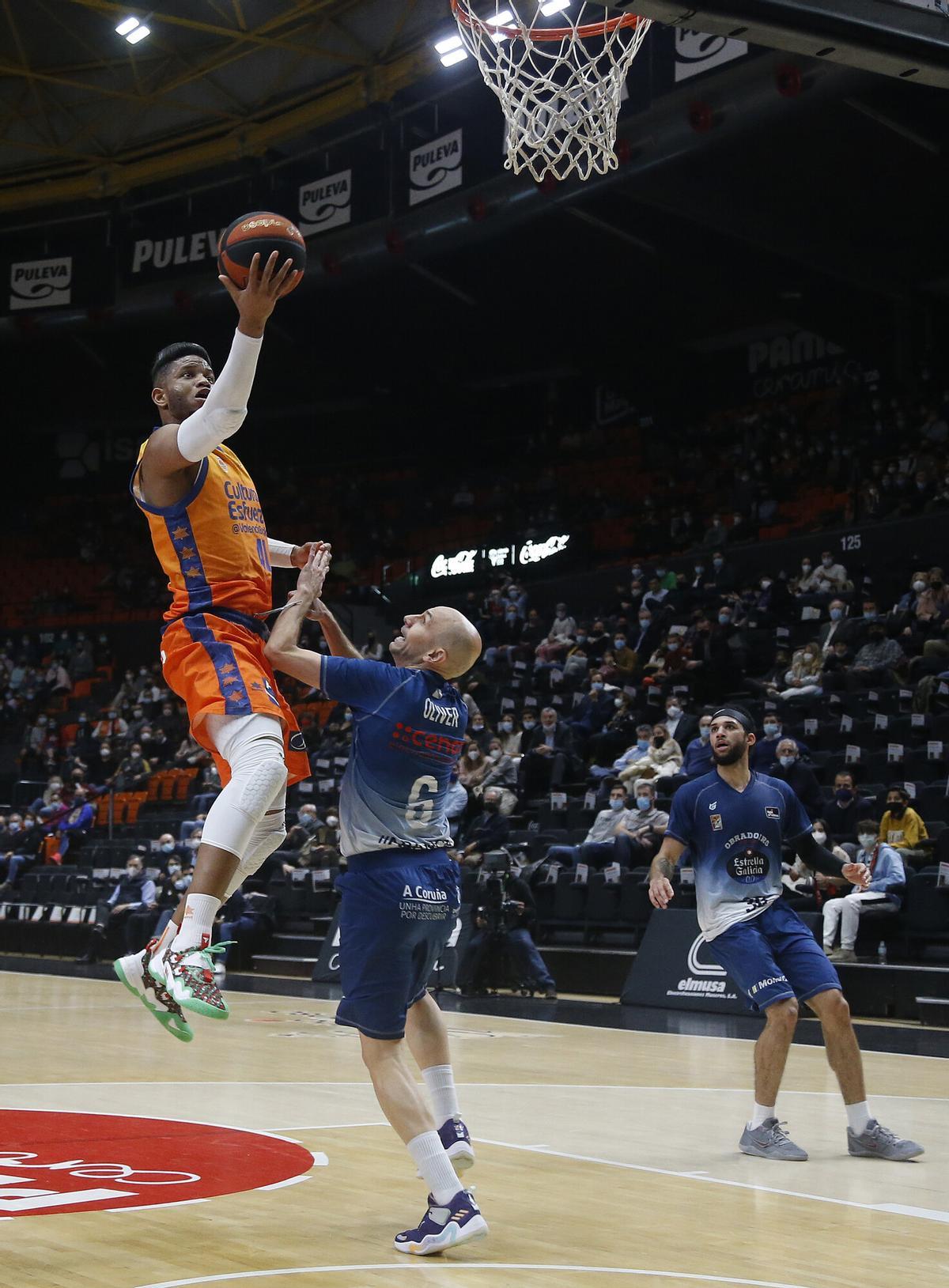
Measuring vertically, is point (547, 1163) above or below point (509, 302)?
below

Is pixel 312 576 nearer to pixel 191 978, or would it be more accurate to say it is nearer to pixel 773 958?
pixel 191 978

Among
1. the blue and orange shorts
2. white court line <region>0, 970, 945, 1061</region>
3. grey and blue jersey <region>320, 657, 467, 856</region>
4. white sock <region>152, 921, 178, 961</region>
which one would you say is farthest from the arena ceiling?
white sock <region>152, 921, 178, 961</region>

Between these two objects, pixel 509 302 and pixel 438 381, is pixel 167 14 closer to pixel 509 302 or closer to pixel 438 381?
pixel 509 302

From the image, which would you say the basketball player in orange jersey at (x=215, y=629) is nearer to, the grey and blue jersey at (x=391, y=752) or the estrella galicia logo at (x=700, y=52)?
the grey and blue jersey at (x=391, y=752)

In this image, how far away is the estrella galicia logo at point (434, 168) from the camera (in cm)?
2275

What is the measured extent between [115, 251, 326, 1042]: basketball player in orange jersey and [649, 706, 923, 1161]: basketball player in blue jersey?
2.48 m

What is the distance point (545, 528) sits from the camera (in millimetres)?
27125

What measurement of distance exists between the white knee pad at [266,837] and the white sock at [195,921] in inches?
11.4

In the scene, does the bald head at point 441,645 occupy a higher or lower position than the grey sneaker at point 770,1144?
higher

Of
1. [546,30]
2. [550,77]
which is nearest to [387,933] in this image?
[550,77]

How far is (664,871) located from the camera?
6949 millimetres

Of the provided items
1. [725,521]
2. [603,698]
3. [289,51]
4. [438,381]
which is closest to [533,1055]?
[603,698]

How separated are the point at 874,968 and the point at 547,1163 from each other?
6.85 metres

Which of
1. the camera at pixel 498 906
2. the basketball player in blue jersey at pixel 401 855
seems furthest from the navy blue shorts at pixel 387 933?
the camera at pixel 498 906
